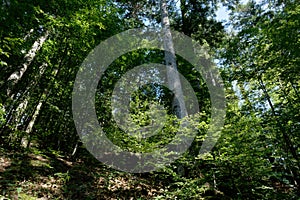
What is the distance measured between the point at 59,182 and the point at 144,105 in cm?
282

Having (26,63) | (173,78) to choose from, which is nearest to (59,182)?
(26,63)

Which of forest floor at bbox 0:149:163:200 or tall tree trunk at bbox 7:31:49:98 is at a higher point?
tall tree trunk at bbox 7:31:49:98

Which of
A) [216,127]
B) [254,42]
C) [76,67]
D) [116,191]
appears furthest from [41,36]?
[254,42]

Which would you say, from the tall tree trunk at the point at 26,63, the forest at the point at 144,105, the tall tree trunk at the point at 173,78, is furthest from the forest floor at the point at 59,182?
the tall tree trunk at the point at 173,78

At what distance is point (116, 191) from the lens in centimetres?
525

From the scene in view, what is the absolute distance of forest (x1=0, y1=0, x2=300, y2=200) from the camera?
4.38 meters

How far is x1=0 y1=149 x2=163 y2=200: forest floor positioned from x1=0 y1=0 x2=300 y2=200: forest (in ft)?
0.10

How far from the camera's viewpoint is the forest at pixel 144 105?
4.38m

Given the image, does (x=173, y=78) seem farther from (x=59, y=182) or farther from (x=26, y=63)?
(x=59, y=182)

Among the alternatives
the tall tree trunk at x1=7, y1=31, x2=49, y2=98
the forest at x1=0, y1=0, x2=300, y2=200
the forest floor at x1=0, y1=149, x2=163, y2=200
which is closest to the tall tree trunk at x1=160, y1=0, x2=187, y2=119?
the forest at x1=0, y1=0, x2=300, y2=200

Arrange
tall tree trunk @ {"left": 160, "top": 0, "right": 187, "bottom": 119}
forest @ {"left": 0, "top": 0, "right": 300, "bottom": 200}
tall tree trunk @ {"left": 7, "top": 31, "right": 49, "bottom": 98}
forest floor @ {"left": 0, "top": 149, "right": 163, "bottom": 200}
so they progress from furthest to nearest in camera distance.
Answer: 1. tall tree trunk @ {"left": 160, "top": 0, "right": 187, "bottom": 119}
2. tall tree trunk @ {"left": 7, "top": 31, "right": 49, "bottom": 98}
3. forest @ {"left": 0, "top": 0, "right": 300, "bottom": 200}
4. forest floor @ {"left": 0, "top": 149, "right": 163, "bottom": 200}

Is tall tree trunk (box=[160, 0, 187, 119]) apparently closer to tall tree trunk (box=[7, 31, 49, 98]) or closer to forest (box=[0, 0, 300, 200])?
forest (box=[0, 0, 300, 200])

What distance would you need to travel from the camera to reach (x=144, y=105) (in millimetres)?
5699

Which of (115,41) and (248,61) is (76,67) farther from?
(248,61)
